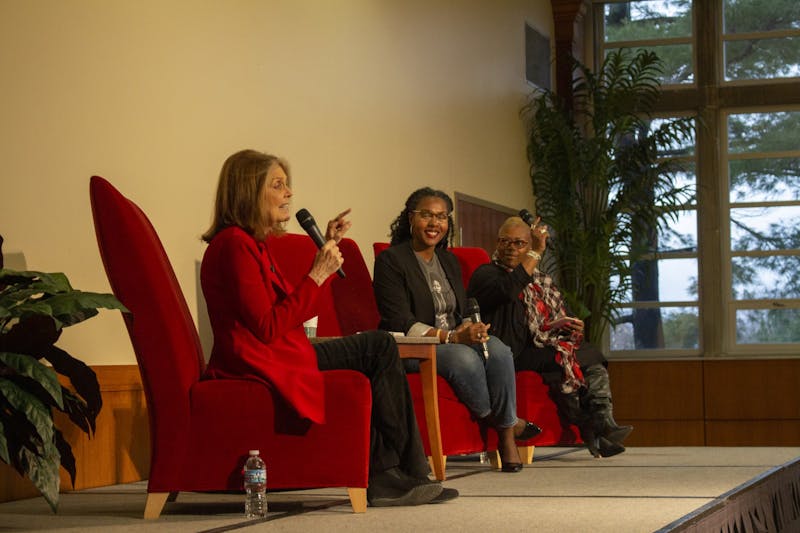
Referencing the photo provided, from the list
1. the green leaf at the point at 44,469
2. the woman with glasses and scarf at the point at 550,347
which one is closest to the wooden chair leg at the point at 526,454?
the woman with glasses and scarf at the point at 550,347

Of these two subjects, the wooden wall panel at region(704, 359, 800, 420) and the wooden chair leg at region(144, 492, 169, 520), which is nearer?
the wooden chair leg at region(144, 492, 169, 520)

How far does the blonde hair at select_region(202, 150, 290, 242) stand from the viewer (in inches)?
135

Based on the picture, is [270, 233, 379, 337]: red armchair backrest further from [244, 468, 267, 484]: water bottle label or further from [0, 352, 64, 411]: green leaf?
[0, 352, 64, 411]: green leaf

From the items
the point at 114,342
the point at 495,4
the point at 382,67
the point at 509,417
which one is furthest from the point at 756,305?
the point at 114,342

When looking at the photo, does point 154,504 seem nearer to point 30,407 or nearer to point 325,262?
point 30,407

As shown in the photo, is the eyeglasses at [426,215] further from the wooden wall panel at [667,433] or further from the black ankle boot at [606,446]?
the wooden wall panel at [667,433]

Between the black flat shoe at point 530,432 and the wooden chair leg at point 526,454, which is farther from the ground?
the black flat shoe at point 530,432

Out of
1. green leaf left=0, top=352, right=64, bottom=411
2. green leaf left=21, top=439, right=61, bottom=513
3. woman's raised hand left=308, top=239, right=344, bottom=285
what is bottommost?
green leaf left=21, top=439, right=61, bottom=513

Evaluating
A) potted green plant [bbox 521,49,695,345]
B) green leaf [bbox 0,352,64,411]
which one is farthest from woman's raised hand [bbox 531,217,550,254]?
potted green plant [bbox 521,49,695,345]

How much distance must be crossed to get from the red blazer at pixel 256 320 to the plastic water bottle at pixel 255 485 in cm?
18

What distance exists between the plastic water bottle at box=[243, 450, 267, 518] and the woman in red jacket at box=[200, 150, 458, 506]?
179mm

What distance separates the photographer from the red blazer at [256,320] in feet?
10.9

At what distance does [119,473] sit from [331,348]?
4.30ft

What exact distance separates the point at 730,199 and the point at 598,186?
130 centimetres
